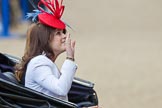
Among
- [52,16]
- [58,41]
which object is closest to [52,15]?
[52,16]

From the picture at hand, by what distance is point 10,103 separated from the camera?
328 centimetres

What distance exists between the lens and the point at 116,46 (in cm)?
969

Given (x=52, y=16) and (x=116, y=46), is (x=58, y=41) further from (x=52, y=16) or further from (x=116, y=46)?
(x=116, y=46)

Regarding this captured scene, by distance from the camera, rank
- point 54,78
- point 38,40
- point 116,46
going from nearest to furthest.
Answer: point 54,78, point 38,40, point 116,46

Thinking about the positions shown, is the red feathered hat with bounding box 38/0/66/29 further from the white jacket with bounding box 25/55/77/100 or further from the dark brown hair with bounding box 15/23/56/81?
the white jacket with bounding box 25/55/77/100

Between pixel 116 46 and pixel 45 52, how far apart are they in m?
6.23

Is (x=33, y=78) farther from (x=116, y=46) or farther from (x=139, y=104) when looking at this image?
(x=116, y=46)

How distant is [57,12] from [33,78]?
440 millimetres

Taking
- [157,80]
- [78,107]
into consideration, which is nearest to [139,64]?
[157,80]

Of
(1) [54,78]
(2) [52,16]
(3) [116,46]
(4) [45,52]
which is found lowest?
(3) [116,46]

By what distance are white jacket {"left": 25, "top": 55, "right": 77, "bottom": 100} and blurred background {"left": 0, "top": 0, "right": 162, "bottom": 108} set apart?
2.68m

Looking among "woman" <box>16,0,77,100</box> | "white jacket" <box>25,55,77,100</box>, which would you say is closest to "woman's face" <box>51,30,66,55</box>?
"woman" <box>16,0,77,100</box>

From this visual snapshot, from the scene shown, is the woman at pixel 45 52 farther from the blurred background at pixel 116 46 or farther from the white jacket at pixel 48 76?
the blurred background at pixel 116 46

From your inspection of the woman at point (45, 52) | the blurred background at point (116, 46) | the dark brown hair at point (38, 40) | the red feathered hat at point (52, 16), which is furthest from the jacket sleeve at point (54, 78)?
the blurred background at point (116, 46)
